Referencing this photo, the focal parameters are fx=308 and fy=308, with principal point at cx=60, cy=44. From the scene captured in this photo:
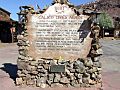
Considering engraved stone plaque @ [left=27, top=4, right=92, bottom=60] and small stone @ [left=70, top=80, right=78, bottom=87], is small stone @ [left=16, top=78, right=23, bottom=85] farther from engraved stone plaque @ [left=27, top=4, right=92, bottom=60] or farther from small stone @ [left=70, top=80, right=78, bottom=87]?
small stone @ [left=70, top=80, right=78, bottom=87]

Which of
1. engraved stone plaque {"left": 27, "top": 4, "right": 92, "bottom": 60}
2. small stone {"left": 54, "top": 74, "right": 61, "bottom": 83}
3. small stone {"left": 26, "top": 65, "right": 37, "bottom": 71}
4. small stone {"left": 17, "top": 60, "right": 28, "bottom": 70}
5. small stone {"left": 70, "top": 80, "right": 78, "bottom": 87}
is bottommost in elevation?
small stone {"left": 70, "top": 80, "right": 78, "bottom": 87}

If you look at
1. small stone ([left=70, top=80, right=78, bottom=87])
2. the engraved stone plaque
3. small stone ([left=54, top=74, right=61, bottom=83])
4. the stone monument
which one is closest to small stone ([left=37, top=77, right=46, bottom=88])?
the stone monument

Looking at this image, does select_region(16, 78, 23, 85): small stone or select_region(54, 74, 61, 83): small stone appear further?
select_region(16, 78, 23, 85): small stone

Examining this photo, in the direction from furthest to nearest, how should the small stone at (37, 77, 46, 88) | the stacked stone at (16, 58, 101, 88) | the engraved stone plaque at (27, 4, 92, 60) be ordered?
the engraved stone plaque at (27, 4, 92, 60) < the small stone at (37, 77, 46, 88) < the stacked stone at (16, 58, 101, 88)

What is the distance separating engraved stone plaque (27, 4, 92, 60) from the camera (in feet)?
35.1

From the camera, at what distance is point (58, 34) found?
10781 millimetres

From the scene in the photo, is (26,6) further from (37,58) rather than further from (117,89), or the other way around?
(117,89)

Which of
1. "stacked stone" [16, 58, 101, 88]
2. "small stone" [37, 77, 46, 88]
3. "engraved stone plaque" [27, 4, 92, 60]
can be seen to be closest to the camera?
"stacked stone" [16, 58, 101, 88]

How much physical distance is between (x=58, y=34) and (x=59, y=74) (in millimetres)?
1399

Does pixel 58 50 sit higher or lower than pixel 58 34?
lower

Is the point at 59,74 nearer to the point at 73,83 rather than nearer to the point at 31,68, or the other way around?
the point at 73,83

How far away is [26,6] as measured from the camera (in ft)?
35.4

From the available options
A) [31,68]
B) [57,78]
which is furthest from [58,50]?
[31,68]

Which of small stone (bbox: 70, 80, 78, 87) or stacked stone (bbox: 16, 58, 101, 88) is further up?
stacked stone (bbox: 16, 58, 101, 88)
